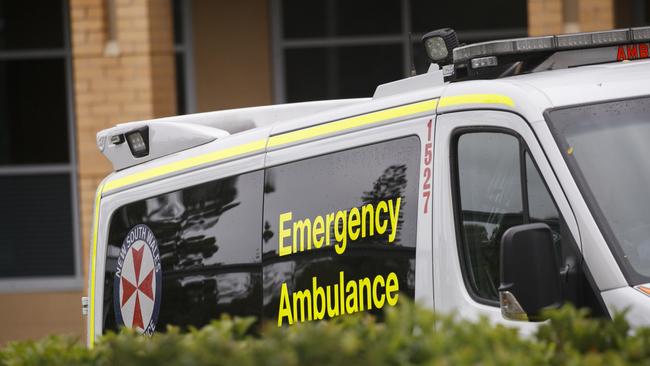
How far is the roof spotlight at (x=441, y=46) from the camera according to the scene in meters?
5.45

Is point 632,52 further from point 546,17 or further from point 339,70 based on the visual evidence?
point 339,70

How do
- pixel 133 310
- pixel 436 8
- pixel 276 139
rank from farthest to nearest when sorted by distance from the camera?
pixel 436 8 < pixel 133 310 < pixel 276 139

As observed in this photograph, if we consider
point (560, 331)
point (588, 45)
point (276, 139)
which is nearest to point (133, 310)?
point (276, 139)

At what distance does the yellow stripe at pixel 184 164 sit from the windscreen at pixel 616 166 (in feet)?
5.48

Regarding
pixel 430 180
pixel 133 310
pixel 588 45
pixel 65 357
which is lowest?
pixel 133 310

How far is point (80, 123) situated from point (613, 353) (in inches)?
327

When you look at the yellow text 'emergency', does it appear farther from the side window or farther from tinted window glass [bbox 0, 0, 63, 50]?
tinted window glass [bbox 0, 0, 63, 50]

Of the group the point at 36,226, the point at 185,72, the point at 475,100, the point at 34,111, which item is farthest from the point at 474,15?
the point at 475,100

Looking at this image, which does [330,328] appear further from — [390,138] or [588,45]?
[588,45]

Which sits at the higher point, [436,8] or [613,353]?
[436,8]

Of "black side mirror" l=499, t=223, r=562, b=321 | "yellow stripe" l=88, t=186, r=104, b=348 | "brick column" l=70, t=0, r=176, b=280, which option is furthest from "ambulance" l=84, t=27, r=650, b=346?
"brick column" l=70, t=0, r=176, b=280

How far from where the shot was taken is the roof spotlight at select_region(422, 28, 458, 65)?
5445 mm

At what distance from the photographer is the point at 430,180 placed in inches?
196

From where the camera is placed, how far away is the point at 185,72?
44.1ft
